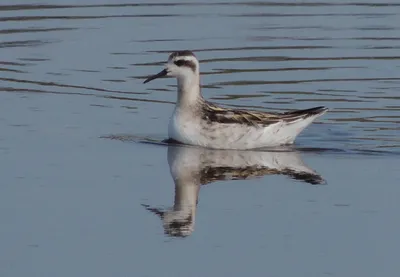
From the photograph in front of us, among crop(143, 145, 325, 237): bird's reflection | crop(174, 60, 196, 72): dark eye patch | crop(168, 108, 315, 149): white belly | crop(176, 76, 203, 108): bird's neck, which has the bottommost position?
crop(143, 145, 325, 237): bird's reflection

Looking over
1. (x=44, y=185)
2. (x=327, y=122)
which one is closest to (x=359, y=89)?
(x=327, y=122)

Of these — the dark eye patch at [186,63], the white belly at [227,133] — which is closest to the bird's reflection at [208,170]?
the white belly at [227,133]

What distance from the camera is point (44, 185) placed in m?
16.4

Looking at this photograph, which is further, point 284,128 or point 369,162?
point 284,128

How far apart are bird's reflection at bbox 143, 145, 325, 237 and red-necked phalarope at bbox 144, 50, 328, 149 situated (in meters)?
0.16

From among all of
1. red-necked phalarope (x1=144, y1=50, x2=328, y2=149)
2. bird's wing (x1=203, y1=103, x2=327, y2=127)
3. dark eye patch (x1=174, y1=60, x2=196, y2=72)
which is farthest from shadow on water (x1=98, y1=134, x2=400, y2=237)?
dark eye patch (x1=174, y1=60, x2=196, y2=72)

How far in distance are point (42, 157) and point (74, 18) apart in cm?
1172

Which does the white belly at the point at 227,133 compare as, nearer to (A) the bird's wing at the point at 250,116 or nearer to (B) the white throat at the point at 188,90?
(A) the bird's wing at the point at 250,116

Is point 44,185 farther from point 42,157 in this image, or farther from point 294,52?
point 294,52

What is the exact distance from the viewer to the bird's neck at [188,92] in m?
19.6

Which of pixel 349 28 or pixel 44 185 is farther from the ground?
pixel 349 28

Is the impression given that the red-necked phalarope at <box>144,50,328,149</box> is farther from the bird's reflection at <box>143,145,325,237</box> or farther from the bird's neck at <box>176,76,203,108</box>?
the bird's reflection at <box>143,145,325,237</box>

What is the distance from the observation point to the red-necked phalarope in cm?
1920

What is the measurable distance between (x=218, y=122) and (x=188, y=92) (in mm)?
701
